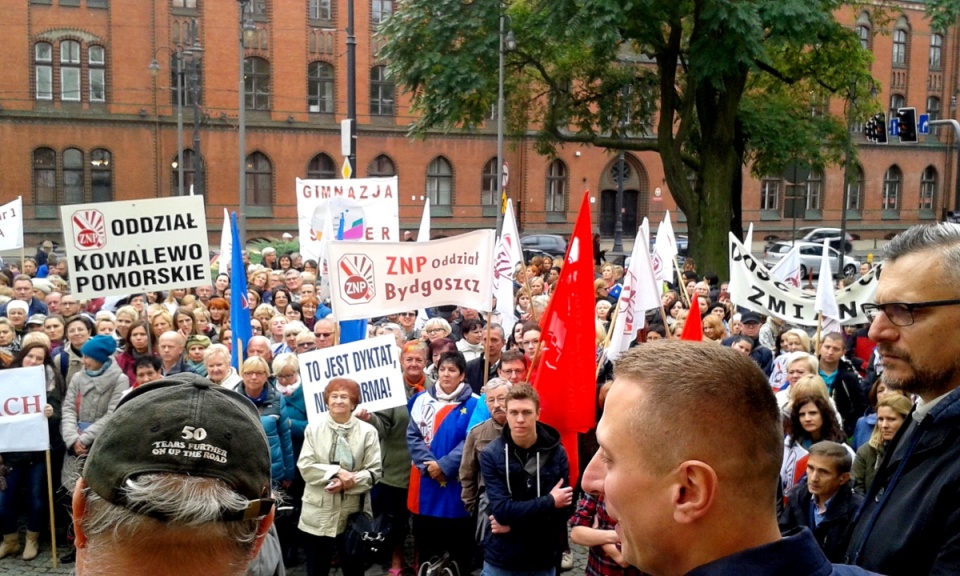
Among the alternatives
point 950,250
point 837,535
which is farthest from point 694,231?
point 950,250

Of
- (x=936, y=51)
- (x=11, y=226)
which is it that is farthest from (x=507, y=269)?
(x=936, y=51)

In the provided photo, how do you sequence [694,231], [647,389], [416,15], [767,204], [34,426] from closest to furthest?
[647,389]
[34,426]
[416,15]
[694,231]
[767,204]

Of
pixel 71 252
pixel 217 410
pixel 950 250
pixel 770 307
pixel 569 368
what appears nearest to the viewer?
pixel 217 410

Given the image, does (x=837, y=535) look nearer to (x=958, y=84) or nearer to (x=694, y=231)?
(x=694, y=231)

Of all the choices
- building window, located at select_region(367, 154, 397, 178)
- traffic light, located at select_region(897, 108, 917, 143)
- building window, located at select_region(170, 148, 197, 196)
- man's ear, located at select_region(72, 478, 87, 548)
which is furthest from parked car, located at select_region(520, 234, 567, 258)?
man's ear, located at select_region(72, 478, 87, 548)

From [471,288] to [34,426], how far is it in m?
3.80

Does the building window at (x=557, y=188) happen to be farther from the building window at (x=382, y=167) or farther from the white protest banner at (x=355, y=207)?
the white protest banner at (x=355, y=207)

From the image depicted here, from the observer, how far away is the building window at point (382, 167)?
4431 centimetres

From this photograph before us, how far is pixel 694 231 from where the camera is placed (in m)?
24.1

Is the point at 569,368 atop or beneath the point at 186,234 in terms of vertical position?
beneath

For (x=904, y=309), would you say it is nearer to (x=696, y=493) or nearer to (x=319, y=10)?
(x=696, y=493)

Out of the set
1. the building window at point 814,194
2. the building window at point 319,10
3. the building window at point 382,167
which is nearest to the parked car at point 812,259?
the building window at point 814,194

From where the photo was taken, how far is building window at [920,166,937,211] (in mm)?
53875

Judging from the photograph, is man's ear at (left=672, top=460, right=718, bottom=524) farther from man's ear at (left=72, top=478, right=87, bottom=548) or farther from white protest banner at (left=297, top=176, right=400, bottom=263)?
white protest banner at (left=297, top=176, right=400, bottom=263)
